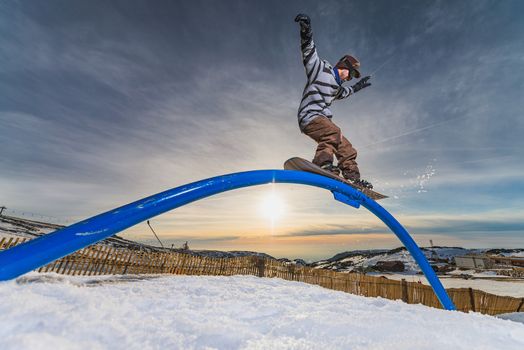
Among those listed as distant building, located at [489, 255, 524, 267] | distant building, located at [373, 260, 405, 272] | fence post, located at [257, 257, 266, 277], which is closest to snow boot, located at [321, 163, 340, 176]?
fence post, located at [257, 257, 266, 277]

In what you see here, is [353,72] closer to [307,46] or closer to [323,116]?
[307,46]

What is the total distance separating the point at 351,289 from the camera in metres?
9.41

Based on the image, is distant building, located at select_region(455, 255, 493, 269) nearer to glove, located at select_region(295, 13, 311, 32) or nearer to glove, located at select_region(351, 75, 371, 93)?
glove, located at select_region(351, 75, 371, 93)

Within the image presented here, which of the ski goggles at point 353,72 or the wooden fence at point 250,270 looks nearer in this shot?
the ski goggles at point 353,72

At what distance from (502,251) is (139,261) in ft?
133

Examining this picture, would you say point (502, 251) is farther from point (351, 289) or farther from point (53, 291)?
point (53, 291)

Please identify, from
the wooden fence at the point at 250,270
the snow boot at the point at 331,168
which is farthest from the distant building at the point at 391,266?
the snow boot at the point at 331,168

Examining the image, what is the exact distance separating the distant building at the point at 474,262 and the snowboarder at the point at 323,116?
2862 cm

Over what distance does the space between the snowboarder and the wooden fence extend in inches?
256

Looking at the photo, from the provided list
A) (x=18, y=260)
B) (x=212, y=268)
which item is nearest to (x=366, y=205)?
(x=18, y=260)

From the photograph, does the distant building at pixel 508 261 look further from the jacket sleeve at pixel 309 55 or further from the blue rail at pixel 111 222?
the blue rail at pixel 111 222

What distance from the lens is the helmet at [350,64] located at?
3.60 metres

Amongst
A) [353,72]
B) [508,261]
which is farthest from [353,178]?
[508,261]

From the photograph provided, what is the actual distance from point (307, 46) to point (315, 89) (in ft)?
1.74
